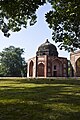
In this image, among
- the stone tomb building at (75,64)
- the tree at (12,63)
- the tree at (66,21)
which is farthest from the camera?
the tree at (12,63)

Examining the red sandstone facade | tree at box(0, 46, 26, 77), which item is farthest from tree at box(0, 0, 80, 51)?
tree at box(0, 46, 26, 77)

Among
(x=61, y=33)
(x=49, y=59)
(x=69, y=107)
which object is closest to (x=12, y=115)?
(x=69, y=107)

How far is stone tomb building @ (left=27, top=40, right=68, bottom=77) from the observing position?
61.6 meters

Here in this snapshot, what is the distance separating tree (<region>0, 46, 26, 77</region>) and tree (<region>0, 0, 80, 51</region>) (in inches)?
2439

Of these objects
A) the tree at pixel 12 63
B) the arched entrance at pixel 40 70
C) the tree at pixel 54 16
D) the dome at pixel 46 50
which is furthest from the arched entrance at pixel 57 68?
the tree at pixel 54 16

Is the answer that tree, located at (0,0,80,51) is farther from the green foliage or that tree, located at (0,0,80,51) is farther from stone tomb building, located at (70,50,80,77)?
stone tomb building, located at (70,50,80,77)

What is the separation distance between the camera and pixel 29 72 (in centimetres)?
6931

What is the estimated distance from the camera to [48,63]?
202 feet

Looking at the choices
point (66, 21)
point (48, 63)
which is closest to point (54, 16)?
point (66, 21)

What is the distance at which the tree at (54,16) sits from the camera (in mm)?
12859

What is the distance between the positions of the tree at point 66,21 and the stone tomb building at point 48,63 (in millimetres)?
41539

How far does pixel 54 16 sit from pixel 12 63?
69.9 m

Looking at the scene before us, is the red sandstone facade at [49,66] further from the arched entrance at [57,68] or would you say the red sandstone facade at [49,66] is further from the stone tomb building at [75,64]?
the stone tomb building at [75,64]

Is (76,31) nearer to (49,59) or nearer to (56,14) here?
(56,14)
